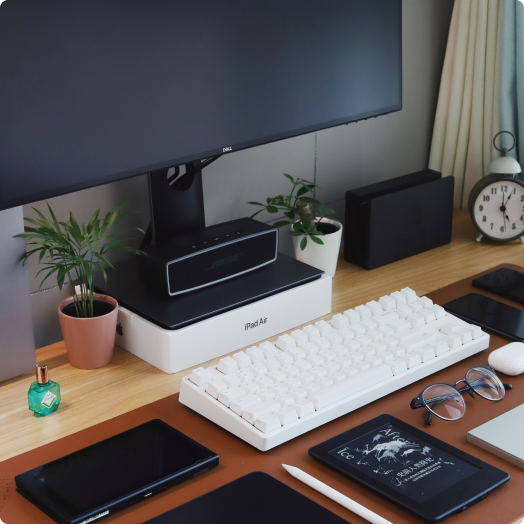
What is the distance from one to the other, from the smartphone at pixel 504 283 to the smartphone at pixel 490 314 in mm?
43

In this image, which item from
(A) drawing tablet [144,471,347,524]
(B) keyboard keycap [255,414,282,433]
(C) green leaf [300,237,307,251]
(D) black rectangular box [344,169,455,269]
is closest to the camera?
(A) drawing tablet [144,471,347,524]

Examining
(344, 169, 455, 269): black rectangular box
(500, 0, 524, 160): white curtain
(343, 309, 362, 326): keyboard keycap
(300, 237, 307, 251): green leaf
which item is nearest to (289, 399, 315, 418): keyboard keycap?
(343, 309, 362, 326): keyboard keycap

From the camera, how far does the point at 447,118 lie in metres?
1.77

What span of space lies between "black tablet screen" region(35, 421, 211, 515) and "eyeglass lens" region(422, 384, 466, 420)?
0.31 meters

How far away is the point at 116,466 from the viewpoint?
2.75ft

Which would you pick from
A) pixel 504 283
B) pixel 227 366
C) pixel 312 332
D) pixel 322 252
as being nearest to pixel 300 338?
pixel 312 332

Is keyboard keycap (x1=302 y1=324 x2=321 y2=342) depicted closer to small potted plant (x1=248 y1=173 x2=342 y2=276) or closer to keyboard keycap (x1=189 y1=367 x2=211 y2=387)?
keyboard keycap (x1=189 y1=367 x2=211 y2=387)

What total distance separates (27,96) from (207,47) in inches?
11.3

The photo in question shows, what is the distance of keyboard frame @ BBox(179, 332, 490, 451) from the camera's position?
2.89 feet

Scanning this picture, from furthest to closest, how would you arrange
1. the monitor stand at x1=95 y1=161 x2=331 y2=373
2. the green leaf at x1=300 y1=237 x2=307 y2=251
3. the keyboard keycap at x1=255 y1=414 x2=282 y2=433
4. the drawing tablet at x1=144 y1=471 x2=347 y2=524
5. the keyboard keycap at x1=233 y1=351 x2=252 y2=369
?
1. the green leaf at x1=300 y1=237 x2=307 y2=251
2. the monitor stand at x1=95 y1=161 x2=331 y2=373
3. the keyboard keycap at x1=233 y1=351 x2=252 y2=369
4. the keyboard keycap at x1=255 y1=414 x2=282 y2=433
5. the drawing tablet at x1=144 y1=471 x2=347 y2=524

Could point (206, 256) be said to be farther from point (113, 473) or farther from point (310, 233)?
point (113, 473)

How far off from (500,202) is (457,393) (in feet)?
2.36

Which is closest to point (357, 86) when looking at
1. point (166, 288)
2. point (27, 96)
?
point (166, 288)

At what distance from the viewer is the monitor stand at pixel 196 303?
109 centimetres
